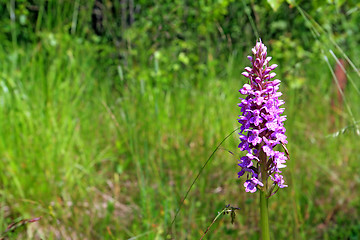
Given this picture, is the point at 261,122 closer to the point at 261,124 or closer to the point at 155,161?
the point at 261,124

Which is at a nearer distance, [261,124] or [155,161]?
[261,124]

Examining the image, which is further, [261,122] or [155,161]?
[155,161]

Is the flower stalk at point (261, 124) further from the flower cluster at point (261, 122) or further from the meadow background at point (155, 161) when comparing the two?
the meadow background at point (155, 161)

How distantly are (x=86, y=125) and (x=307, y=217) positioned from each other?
1670mm

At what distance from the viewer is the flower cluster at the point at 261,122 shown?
96cm

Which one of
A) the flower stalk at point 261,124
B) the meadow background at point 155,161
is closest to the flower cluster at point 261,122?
the flower stalk at point 261,124

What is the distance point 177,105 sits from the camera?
3.14m

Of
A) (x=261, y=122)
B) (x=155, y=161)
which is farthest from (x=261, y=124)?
(x=155, y=161)

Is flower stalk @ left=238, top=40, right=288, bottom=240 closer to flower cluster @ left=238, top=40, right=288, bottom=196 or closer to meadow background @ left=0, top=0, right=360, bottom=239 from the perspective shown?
flower cluster @ left=238, top=40, right=288, bottom=196

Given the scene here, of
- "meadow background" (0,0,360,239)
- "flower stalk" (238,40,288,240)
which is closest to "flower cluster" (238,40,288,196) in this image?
"flower stalk" (238,40,288,240)

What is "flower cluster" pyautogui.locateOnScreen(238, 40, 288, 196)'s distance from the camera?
96 cm

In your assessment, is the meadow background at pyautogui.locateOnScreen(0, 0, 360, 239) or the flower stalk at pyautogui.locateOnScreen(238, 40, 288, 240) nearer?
the flower stalk at pyautogui.locateOnScreen(238, 40, 288, 240)

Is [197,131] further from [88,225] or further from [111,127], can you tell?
[88,225]

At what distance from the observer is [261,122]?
0.97m
